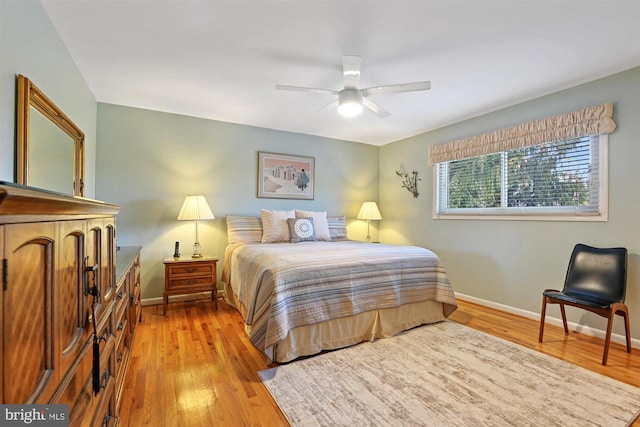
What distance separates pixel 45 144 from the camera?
1826 mm

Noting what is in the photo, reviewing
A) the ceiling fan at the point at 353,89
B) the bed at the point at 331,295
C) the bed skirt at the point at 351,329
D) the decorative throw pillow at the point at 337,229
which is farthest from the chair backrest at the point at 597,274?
the decorative throw pillow at the point at 337,229

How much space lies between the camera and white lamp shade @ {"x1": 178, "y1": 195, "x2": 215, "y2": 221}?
3.36 meters

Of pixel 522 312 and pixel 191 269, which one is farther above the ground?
pixel 191 269

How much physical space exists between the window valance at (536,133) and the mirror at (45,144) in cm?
399

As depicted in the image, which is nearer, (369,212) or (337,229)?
(337,229)

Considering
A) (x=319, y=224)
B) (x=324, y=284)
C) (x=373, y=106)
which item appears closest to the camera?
(x=324, y=284)

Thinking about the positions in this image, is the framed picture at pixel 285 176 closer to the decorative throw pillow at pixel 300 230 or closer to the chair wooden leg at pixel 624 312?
the decorative throw pillow at pixel 300 230

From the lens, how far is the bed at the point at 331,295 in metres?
2.11

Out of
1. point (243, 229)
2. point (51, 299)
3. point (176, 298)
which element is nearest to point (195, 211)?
point (243, 229)

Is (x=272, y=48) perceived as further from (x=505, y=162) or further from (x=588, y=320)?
(x=588, y=320)

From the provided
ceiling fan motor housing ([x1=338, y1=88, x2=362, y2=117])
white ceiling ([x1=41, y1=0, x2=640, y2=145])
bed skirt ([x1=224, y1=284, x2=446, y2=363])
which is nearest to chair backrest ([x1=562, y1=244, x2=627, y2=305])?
bed skirt ([x1=224, y1=284, x2=446, y2=363])

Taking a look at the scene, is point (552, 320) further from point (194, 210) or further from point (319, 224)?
point (194, 210)

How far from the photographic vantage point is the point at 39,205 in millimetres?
547

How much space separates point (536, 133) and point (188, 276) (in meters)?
3.98
